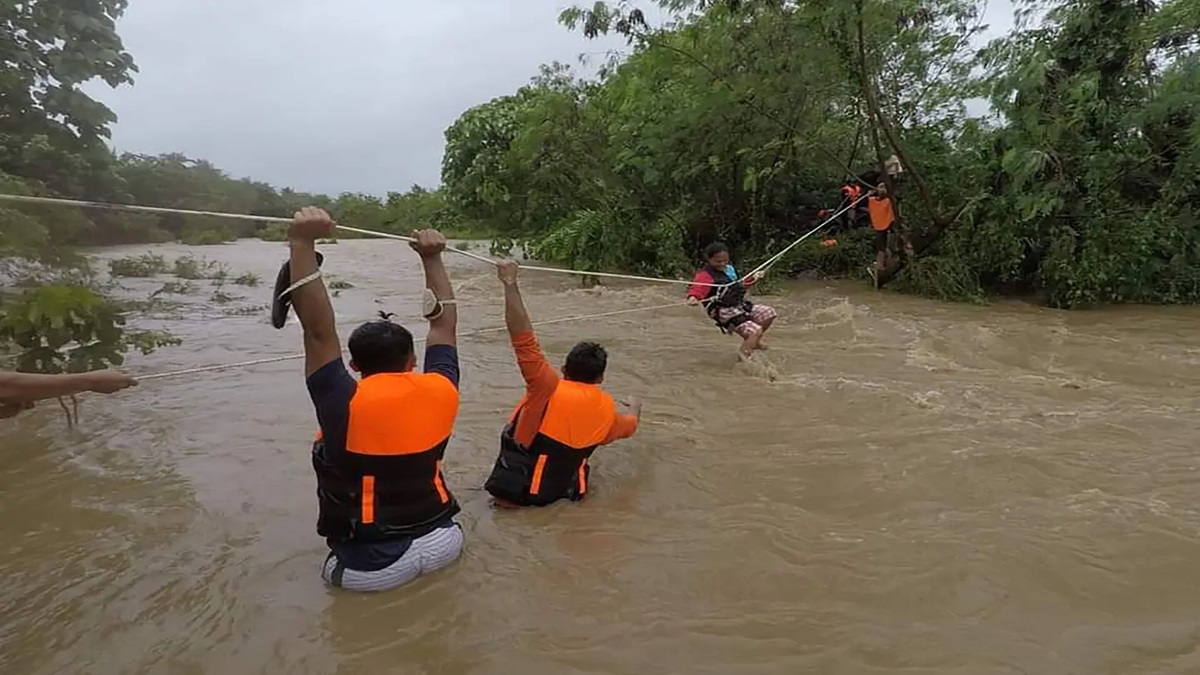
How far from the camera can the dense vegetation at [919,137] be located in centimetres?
1062

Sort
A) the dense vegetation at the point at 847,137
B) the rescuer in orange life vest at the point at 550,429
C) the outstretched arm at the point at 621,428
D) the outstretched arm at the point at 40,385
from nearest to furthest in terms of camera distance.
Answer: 1. the outstretched arm at the point at 40,385
2. the rescuer in orange life vest at the point at 550,429
3. the outstretched arm at the point at 621,428
4. the dense vegetation at the point at 847,137

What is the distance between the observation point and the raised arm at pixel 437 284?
364 centimetres

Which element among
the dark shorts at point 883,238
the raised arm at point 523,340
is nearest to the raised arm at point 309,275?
the raised arm at point 523,340

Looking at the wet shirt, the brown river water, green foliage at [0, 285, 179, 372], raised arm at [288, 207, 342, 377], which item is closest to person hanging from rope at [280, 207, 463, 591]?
raised arm at [288, 207, 342, 377]

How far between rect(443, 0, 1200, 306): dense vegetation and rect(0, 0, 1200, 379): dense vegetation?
0.03 meters

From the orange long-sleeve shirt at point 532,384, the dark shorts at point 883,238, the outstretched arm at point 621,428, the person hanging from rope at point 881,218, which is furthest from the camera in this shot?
the dark shorts at point 883,238

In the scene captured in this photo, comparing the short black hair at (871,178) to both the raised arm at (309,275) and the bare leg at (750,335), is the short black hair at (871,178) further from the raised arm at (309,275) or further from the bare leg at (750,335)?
the raised arm at (309,275)

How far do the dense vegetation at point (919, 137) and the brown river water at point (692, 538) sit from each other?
4311mm

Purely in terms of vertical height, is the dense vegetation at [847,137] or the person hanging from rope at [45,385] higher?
the dense vegetation at [847,137]

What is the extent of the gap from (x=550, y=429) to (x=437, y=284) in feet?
3.30

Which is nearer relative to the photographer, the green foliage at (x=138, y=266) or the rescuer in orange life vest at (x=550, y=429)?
the rescuer in orange life vest at (x=550, y=429)

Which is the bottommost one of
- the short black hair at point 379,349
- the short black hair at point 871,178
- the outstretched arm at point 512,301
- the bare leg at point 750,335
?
the bare leg at point 750,335

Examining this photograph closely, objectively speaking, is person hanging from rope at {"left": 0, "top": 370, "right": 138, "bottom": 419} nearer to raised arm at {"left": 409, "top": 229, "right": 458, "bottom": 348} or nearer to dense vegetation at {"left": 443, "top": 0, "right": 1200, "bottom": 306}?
raised arm at {"left": 409, "top": 229, "right": 458, "bottom": 348}

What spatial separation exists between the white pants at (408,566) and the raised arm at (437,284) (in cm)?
81
